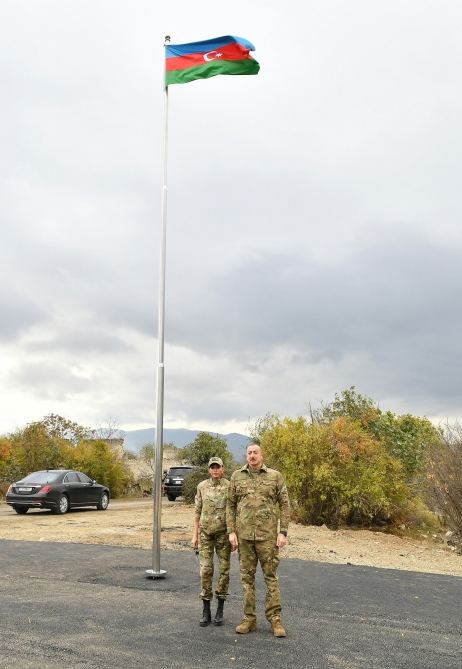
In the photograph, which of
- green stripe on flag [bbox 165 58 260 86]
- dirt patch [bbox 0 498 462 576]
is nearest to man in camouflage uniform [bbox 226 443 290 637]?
dirt patch [bbox 0 498 462 576]

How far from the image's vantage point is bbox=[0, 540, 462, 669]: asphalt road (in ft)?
21.3

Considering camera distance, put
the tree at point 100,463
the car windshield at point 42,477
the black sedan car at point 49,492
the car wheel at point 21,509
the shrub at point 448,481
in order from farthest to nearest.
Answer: the tree at point 100,463 → the car wheel at point 21,509 → the car windshield at point 42,477 → the black sedan car at point 49,492 → the shrub at point 448,481

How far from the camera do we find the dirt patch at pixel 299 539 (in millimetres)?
14320

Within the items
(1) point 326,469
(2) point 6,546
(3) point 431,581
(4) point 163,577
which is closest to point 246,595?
(4) point 163,577

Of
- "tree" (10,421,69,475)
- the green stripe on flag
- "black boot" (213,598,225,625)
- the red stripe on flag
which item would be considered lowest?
"black boot" (213,598,225,625)

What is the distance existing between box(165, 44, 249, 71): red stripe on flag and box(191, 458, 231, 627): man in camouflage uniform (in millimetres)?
8037

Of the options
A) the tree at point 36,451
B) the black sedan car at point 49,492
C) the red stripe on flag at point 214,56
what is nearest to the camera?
the red stripe on flag at point 214,56

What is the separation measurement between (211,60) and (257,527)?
895 cm

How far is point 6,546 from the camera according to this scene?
14492 millimetres

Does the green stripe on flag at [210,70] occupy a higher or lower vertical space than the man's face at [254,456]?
higher

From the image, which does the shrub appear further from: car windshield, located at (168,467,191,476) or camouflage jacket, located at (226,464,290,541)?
car windshield, located at (168,467,191,476)

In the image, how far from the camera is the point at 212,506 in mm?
7957

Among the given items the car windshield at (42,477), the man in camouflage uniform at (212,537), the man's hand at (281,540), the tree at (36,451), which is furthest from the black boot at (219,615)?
the tree at (36,451)

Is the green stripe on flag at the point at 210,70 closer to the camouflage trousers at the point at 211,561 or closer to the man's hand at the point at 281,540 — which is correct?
the camouflage trousers at the point at 211,561
